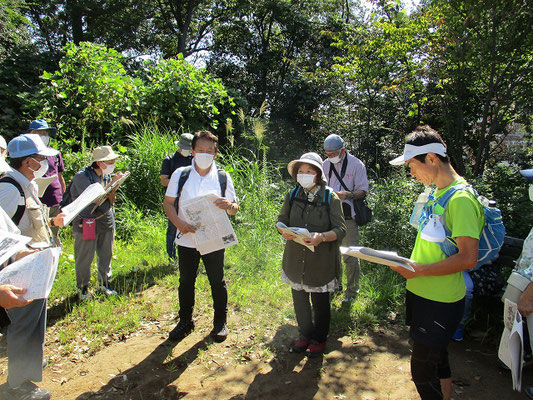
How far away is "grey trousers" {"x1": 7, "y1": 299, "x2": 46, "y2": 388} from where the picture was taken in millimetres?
2980

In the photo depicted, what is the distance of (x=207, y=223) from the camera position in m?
3.77

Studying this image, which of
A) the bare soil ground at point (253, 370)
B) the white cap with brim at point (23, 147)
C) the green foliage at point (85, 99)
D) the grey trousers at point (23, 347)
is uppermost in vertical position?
the green foliage at point (85, 99)

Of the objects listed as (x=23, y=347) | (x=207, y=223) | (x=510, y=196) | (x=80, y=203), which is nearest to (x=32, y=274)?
(x=23, y=347)

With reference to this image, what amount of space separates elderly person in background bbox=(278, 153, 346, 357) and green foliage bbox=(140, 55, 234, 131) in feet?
19.7

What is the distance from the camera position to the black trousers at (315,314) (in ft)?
12.0

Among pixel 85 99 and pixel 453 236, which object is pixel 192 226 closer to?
pixel 453 236

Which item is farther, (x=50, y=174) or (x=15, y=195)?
(x=50, y=174)

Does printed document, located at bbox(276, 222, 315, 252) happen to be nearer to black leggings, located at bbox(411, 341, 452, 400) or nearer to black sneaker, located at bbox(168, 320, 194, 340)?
black leggings, located at bbox(411, 341, 452, 400)

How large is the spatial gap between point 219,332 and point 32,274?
84.6 inches

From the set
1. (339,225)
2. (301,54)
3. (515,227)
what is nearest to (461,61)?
(515,227)

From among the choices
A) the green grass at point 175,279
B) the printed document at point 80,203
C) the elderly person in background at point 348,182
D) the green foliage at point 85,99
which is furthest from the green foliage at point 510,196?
the green foliage at point 85,99

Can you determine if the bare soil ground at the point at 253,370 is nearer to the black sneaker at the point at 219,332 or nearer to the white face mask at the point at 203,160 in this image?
the black sneaker at the point at 219,332

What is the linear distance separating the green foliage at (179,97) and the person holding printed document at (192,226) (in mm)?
5443

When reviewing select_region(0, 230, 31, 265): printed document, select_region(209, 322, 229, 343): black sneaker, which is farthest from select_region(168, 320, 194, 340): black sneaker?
select_region(0, 230, 31, 265): printed document
